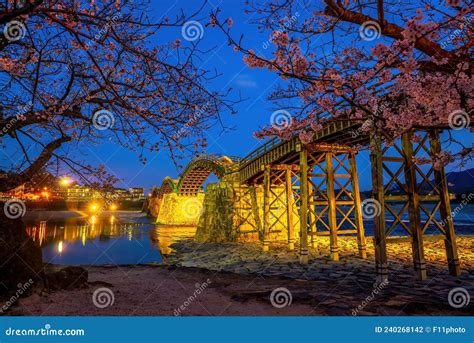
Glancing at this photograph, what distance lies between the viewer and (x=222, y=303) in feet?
20.0

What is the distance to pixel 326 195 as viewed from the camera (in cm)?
1680

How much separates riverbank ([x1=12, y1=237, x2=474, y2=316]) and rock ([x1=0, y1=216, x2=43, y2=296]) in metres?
0.46

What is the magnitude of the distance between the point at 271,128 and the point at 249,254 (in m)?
8.03

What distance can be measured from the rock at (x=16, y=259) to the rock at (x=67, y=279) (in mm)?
272

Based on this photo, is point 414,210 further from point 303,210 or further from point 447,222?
point 303,210

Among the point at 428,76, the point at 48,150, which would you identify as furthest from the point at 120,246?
the point at 428,76

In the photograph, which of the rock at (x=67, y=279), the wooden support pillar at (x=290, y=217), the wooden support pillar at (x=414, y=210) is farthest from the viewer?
the wooden support pillar at (x=290, y=217)

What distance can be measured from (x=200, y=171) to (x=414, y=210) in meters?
32.6

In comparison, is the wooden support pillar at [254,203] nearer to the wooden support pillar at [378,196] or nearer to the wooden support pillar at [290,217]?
the wooden support pillar at [290,217]

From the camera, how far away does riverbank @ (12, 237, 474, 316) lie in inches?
217

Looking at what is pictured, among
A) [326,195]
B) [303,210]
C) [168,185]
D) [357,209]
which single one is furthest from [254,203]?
[168,185]

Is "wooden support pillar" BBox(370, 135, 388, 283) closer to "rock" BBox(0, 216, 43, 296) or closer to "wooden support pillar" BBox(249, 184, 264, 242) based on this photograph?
"rock" BBox(0, 216, 43, 296)

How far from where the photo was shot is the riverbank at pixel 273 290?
18.0 feet

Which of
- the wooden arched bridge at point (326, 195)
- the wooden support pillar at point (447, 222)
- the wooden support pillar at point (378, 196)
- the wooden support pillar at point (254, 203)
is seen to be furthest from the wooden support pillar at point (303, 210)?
the wooden support pillar at point (254, 203)
